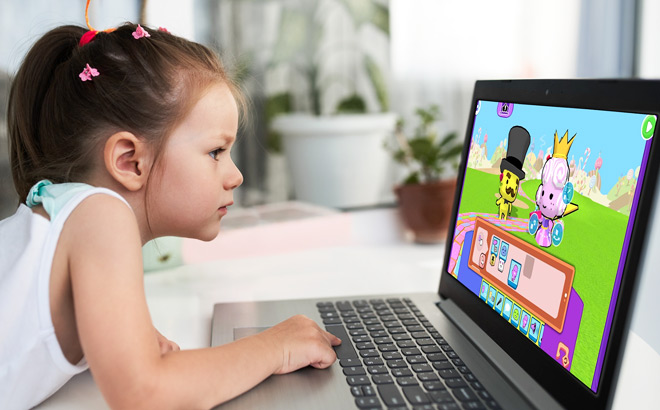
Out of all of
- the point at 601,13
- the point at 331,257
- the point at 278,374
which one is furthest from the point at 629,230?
the point at 601,13

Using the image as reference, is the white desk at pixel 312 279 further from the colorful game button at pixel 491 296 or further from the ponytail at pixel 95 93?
the ponytail at pixel 95 93

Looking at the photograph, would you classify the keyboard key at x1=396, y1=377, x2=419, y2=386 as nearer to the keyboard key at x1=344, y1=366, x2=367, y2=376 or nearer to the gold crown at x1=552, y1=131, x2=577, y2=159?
the keyboard key at x1=344, y1=366, x2=367, y2=376

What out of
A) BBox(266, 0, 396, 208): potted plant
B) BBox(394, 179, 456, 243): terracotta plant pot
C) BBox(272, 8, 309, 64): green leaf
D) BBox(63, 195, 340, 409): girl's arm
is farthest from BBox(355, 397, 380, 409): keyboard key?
BBox(272, 8, 309, 64): green leaf

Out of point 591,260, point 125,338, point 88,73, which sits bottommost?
point 125,338

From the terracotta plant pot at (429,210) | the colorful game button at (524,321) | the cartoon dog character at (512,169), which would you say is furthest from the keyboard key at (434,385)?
the terracotta plant pot at (429,210)

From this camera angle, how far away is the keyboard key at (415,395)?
0.54m

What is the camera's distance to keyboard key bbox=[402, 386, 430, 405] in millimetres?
543

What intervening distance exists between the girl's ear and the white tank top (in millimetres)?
66

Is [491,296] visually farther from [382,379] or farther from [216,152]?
[216,152]

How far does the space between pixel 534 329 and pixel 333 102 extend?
6.91 feet

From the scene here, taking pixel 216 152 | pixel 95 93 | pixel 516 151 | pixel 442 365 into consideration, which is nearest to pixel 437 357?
pixel 442 365

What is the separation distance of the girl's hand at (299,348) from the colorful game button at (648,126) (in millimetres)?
363

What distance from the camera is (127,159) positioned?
0.68m

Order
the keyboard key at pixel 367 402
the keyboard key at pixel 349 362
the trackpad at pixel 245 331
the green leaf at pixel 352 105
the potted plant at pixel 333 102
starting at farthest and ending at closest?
the green leaf at pixel 352 105 < the potted plant at pixel 333 102 < the trackpad at pixel 245 331 < the keyboard key at pixel 349 362 < the keyboard key at pixel 367 402
